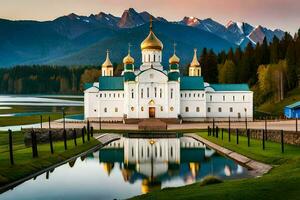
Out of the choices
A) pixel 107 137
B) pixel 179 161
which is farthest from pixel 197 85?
pixel 179 161

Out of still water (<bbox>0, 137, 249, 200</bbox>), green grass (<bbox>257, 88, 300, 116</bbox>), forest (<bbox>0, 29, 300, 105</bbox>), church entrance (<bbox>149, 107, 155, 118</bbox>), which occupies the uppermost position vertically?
forest (<bbox>0, 29, 300, 105</bbox>)

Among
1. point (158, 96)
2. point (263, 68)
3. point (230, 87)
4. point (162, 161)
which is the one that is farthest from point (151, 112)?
point (162, 161)

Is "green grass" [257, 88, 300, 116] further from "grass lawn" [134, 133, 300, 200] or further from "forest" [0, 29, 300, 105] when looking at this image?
"grass lawn" [134, 133, 300, 200]

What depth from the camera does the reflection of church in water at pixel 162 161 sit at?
33500 mm

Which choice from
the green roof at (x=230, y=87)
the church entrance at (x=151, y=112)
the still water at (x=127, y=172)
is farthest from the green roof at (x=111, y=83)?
the still water at (x=127, y=172)

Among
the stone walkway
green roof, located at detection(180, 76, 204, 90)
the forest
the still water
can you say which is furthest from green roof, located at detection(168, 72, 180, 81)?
the still water

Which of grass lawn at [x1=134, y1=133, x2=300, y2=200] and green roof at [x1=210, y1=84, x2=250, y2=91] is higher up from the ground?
green roof at [x1=210, y1=84, x2=250, y2=91]

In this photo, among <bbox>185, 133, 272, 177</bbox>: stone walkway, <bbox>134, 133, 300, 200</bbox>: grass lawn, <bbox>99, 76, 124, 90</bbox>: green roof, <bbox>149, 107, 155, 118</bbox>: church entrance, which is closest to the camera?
<bbox>134, 133, 300, 200</bbox>: grass lawn

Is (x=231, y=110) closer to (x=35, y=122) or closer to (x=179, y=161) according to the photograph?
(x=35, y=122)

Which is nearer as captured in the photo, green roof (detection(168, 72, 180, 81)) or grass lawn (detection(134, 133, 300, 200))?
grass lawn (detection(134, 133, 300, 200))

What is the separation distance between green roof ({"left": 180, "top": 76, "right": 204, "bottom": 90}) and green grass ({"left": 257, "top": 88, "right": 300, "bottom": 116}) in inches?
647

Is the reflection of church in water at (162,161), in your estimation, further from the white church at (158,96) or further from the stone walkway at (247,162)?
the white church at (158,96)

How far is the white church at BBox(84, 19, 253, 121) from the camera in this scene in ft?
285

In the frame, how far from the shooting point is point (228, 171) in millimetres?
34781
